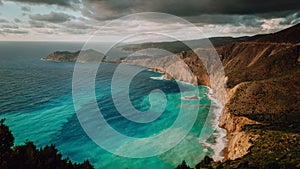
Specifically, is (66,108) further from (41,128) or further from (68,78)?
(68,78)

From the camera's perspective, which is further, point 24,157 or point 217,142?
point 217,142

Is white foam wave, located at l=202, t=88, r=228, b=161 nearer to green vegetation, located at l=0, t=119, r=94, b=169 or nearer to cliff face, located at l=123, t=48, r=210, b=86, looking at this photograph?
green vegetation, located at l=0, t=119, r=94, b=169

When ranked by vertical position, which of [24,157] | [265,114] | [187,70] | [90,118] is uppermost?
[24,157]

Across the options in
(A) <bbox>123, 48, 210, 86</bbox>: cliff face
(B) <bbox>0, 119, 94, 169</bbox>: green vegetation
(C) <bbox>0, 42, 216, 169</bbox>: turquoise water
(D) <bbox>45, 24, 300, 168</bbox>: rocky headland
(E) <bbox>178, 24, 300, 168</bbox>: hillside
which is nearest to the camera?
(B) <bbox>0, 119, 94, 169</bbox>: green vegetation

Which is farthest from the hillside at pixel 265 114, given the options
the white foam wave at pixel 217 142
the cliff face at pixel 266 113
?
the white foam wave at pixel 217 142

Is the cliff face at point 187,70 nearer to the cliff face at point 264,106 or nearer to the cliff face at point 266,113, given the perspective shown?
the cliff face at point 264,106

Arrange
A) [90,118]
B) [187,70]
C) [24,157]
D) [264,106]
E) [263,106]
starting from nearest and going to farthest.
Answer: [24,157]
[264,106]
[263,106]
[90,118]
[187,70]

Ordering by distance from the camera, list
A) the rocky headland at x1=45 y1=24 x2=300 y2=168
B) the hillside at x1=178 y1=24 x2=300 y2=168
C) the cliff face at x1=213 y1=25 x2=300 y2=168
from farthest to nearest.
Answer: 1. the cliff face at x1=213 y1=25 x2=300 y2=168
2. the rocky headland at x1=45 y1=24 x2=300 y2=168
3. the hillside at x1=178 y1=24 x2=300 y2=168

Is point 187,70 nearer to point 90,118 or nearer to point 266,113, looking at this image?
point 266,113

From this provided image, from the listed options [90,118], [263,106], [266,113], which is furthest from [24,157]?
[263,106]

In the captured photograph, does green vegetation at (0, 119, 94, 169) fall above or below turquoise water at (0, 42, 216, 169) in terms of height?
above

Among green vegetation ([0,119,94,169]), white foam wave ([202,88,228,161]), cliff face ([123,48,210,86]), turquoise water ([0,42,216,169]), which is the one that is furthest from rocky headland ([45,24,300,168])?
green vegetation ([0,119,94,169])

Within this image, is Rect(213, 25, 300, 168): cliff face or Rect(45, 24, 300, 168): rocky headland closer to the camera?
Rect(45, 24, 300, 168): rocky headland
